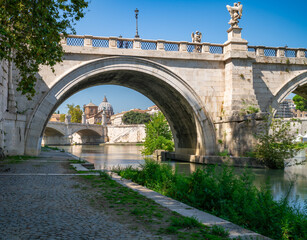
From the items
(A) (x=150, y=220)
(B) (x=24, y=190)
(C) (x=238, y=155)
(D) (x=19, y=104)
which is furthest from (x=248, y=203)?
(D) (x=19, y=104)

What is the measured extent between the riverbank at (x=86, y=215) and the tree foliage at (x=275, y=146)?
9471 millimetres

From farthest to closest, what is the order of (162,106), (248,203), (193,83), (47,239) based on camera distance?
(162,106) → (193,83) → (248,203) → (47,239)

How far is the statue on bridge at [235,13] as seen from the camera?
52.7 ft

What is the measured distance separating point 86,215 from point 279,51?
54.9 ft

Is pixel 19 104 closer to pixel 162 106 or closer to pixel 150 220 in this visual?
pixel 162 106

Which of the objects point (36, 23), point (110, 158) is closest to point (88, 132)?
point (110, 158)

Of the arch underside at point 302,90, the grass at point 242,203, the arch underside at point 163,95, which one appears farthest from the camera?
the arch underside at point 302,90

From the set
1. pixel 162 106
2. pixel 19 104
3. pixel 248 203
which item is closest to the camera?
pixel 248 203

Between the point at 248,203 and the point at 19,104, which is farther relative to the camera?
the point at 19,104

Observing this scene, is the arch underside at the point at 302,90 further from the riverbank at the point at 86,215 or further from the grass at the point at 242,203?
the riverbank at the point at 86,215

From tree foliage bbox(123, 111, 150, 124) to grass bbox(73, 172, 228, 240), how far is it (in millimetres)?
84838

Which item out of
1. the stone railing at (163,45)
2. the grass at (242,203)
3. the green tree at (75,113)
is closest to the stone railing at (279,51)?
the stone railing at (163,45)

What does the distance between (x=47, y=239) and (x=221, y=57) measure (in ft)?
49.5

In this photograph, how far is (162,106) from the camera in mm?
20375
